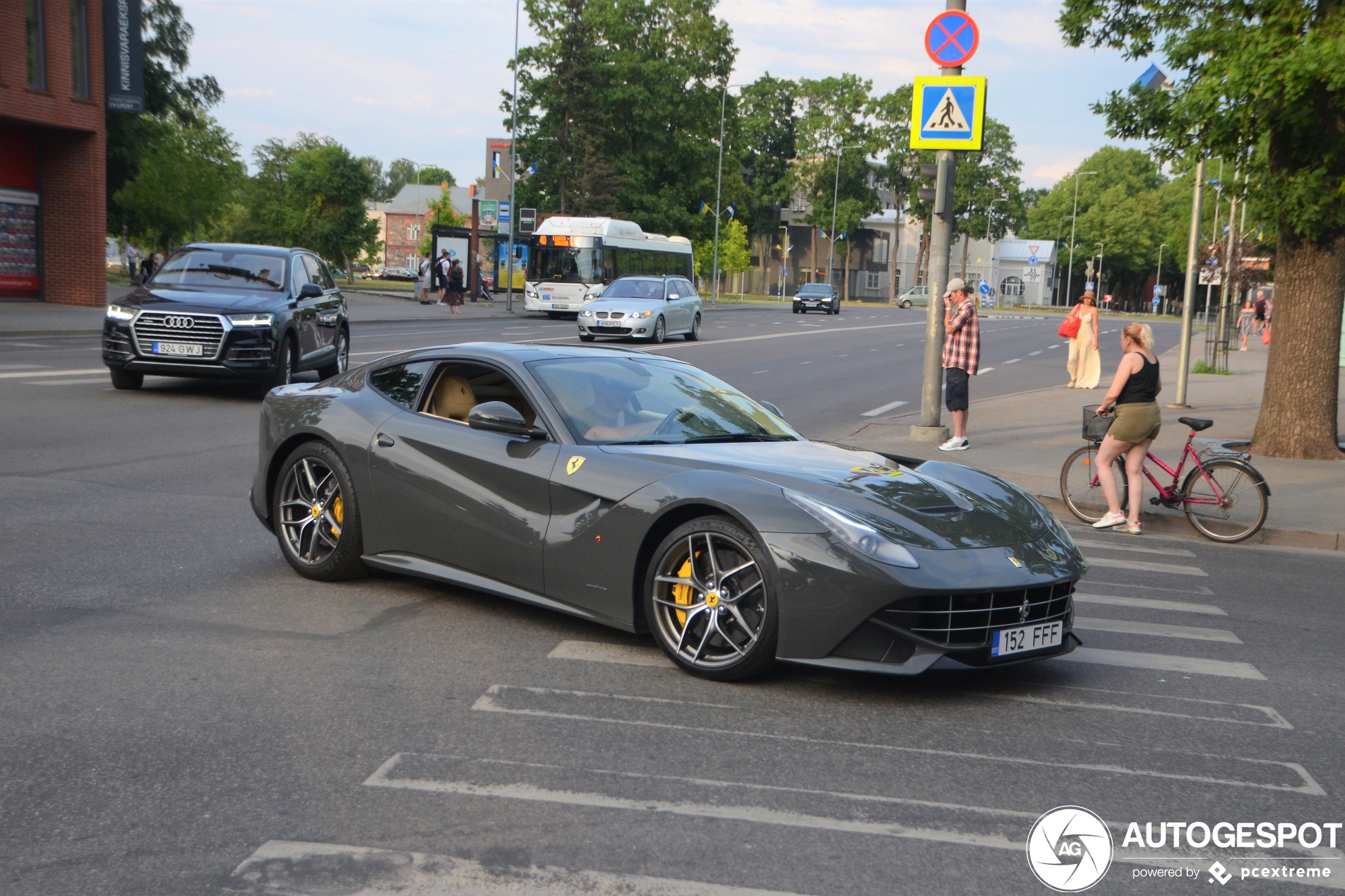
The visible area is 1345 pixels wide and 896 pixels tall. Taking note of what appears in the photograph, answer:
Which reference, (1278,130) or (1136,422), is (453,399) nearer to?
(1136,422)

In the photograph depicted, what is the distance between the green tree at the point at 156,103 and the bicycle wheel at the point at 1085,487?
37733mm

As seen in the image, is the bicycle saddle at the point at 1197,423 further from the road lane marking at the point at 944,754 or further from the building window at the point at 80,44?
the building window at the point at 80,44

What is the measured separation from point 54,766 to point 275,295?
40.8ft

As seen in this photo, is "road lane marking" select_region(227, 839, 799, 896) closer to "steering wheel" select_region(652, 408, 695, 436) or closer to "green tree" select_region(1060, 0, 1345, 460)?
"steering wheel" select_region(652, 408, 695, 436)

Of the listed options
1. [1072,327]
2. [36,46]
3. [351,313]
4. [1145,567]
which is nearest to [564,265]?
Result: [351,313]

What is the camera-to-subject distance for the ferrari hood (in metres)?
5.02

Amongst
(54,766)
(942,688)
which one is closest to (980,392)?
(942,688)

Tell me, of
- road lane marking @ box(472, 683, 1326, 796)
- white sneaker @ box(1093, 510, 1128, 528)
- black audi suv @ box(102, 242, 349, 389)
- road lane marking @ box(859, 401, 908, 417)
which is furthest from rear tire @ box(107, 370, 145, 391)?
road lane marking @ box(472, 683, 1326, 796)

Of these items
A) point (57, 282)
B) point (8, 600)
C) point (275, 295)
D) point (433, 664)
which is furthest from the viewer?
point (57, 282)

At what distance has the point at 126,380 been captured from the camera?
15.8 m

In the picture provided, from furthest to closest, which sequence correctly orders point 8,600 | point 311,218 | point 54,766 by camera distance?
point 311,218, point 8,600, point 54,766

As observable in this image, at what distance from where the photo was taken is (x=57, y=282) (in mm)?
34562

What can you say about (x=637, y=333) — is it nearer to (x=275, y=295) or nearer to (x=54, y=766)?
(x=275, y=295)

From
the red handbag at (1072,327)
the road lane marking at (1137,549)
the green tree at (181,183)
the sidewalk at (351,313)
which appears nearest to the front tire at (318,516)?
the road lane marking at (1137,549)
